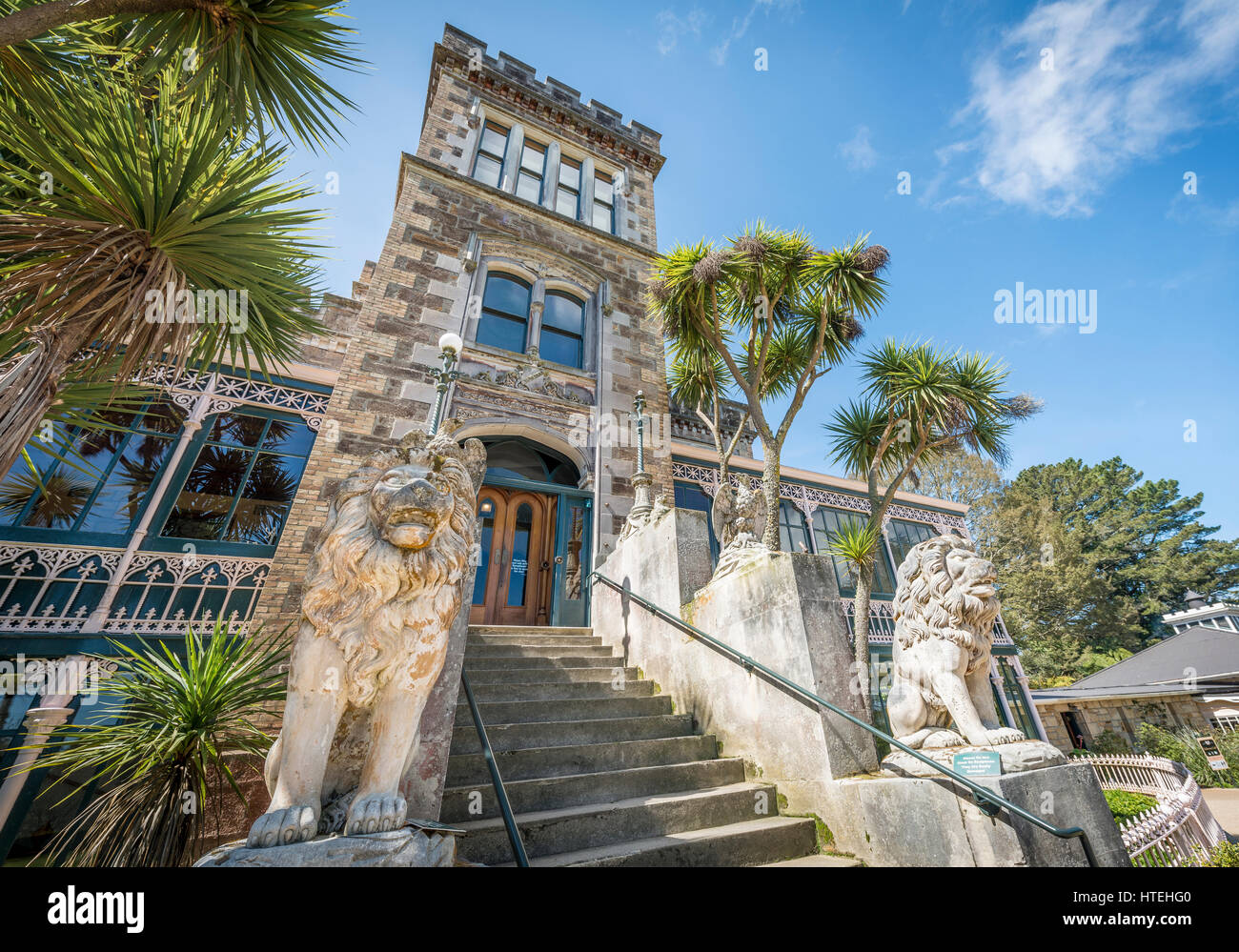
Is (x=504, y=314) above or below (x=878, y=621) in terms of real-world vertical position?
above

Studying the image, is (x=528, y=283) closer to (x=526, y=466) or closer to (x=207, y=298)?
(x=526, y=466)

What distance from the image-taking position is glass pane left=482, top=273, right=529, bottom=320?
859 centimetres

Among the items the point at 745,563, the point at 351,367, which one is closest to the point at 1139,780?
the point at 745,563

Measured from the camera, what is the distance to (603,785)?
3.18 metres

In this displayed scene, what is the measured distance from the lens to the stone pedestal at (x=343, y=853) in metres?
1.53

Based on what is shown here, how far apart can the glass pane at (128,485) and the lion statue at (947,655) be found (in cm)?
744

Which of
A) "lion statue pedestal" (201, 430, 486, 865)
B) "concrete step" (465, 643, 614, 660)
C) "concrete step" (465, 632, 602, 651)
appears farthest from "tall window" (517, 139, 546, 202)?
"lion statue pedestal" (201, 430, 486, 865)

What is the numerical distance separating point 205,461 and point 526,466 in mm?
4073

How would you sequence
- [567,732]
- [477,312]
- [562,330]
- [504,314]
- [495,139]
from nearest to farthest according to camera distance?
[567,732], [477,312], [504,314], [562,330], [495,139]

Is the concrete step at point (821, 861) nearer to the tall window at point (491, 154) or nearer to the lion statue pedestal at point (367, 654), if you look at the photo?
the lion statue pedestal at point (367, 654)

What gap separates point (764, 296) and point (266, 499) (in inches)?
278

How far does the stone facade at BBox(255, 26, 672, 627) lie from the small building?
1568 cm

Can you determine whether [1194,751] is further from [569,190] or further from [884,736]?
[569,190]

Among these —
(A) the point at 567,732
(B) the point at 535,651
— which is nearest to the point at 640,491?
(B) the point at 535,651
